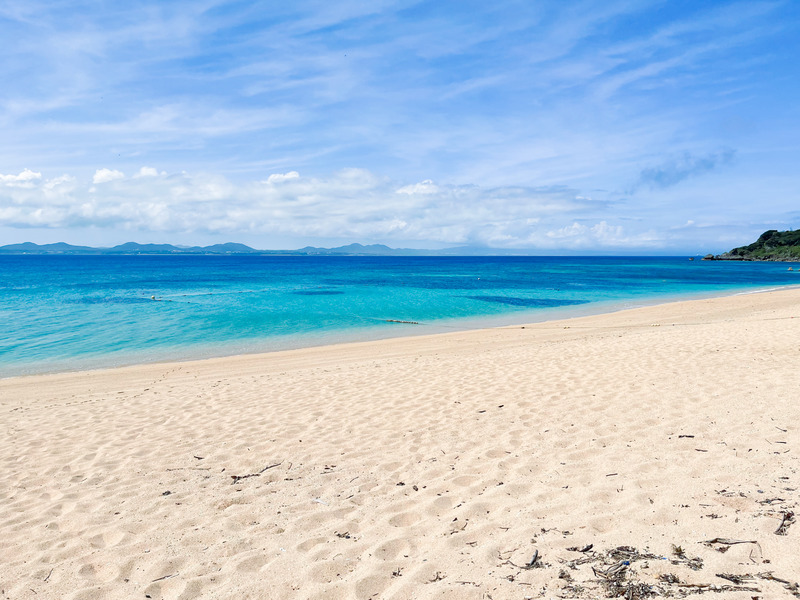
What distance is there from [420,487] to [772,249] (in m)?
157

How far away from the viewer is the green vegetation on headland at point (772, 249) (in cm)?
11851

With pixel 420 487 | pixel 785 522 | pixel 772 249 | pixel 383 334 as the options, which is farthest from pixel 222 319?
pixel 772 249

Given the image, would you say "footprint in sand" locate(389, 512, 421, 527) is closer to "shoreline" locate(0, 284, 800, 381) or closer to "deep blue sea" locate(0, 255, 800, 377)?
"shoreline" locate(0, 284, 800, 381)

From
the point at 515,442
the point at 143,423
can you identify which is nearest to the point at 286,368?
the point at 143,423

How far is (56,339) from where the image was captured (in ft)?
67.3

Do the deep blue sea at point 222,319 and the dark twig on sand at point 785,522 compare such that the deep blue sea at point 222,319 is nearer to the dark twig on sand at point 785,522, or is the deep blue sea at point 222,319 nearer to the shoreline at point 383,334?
the shoreline at point 383,334

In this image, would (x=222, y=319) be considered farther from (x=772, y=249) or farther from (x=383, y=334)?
(x=772, y=249)

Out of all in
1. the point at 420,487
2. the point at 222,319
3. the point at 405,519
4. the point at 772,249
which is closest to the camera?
the point at 405,519

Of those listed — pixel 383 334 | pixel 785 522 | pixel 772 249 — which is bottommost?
pixel 383 334

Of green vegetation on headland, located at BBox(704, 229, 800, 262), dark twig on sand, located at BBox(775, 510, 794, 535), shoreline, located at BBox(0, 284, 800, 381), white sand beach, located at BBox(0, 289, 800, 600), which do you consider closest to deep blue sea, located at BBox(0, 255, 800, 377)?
shoreline, located at BBox(0, 284, 800, 381)

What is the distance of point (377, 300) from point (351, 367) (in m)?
23.3

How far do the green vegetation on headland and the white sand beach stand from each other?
136m

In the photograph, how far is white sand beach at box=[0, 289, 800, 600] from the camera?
3.46m

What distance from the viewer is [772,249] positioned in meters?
128
